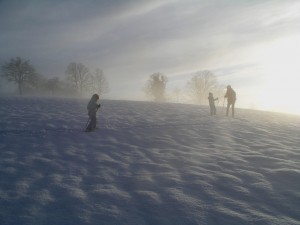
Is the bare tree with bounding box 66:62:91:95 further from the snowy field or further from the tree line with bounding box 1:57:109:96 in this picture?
the snowy field

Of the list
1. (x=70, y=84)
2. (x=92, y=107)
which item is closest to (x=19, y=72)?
(x=70, y=84)

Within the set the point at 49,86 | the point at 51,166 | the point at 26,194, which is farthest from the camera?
the point at 49,86

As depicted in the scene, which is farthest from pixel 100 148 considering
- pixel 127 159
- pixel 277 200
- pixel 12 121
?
pixel 12 121

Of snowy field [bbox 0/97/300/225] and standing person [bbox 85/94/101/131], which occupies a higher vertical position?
standing person [bbox 85/94/101/131]

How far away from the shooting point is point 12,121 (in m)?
19.4

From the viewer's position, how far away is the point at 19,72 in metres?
76.2

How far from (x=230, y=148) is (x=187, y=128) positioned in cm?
512

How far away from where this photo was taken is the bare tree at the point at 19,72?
7556 centimetres

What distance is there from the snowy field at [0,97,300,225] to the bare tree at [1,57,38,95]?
65.9 meters

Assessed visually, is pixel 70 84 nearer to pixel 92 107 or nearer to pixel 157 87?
pixel 157 87

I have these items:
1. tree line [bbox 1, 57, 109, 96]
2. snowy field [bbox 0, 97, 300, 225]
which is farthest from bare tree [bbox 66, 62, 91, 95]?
snowy field [bbox 0, 97, 300, 225]

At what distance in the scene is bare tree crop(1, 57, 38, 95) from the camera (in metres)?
75.6

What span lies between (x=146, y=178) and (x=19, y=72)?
76.1 meters

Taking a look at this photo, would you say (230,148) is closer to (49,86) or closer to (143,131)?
(143,131)
